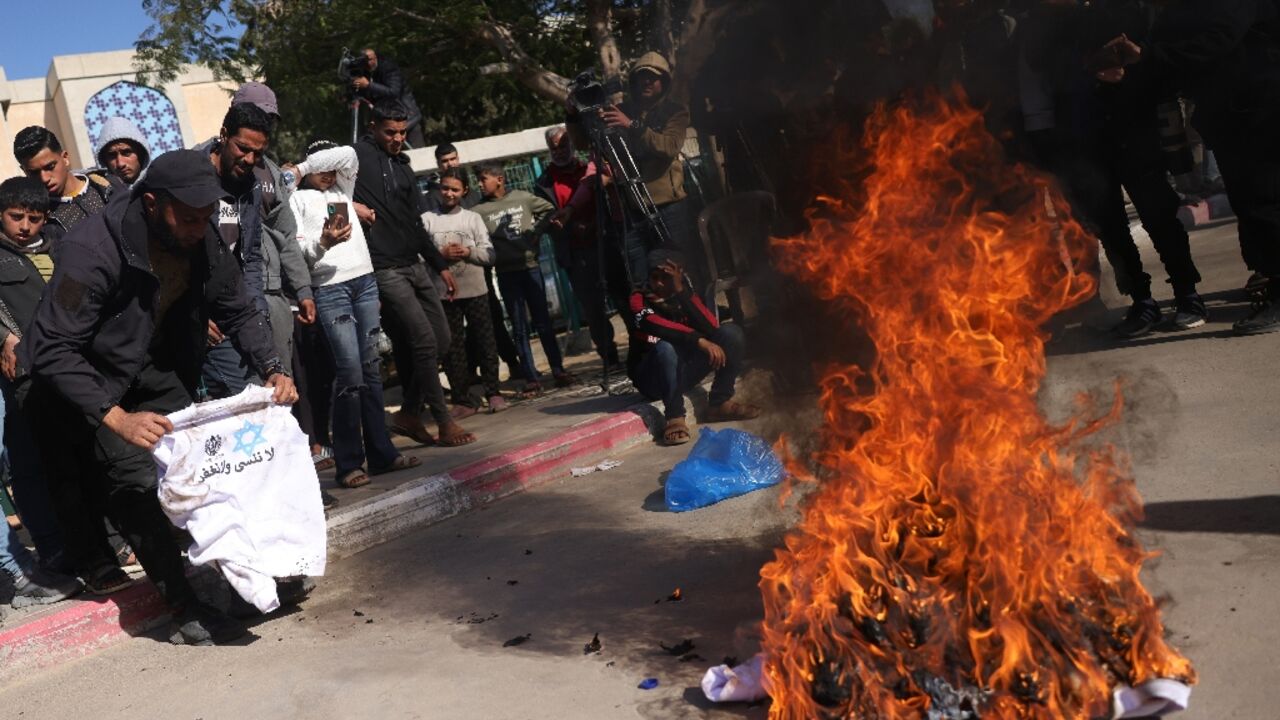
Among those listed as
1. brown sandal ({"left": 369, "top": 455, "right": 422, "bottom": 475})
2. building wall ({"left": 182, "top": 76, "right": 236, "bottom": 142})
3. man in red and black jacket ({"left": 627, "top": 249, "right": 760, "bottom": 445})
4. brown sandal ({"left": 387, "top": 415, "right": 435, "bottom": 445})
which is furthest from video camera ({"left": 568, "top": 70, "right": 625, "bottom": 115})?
building wall ({"left": 182, "top": 76, "right": 236, "bottom": 142})

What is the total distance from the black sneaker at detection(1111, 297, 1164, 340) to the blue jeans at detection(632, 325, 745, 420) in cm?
265

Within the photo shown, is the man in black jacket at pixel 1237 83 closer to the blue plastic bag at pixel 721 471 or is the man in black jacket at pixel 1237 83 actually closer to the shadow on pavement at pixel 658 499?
the blue plastic bag at pixel 721 471

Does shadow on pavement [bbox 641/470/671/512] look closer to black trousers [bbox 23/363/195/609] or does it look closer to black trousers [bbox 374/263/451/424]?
black trousers [bbox 374/263/451/424]

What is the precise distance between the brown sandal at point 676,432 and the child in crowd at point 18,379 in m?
3.46

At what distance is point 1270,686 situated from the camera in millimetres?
3195

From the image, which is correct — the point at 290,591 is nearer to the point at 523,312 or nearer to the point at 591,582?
the point at 591,582

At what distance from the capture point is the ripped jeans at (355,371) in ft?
23.5

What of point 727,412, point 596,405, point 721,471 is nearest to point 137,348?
point 721,471

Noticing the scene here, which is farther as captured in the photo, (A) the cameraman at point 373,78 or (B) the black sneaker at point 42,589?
(A) the cameraman at point 373,78

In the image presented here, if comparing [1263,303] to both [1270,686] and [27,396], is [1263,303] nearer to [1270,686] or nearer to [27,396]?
[1270,686]

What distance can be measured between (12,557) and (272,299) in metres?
2.00

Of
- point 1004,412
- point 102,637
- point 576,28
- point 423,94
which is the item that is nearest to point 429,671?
point 102,637

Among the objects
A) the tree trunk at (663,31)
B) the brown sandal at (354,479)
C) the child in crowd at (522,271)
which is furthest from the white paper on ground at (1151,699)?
the child in crowd at (522,271)

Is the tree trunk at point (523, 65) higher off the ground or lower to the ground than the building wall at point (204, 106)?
lower
